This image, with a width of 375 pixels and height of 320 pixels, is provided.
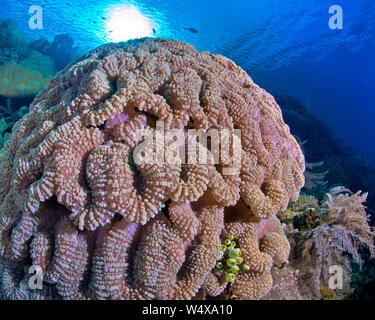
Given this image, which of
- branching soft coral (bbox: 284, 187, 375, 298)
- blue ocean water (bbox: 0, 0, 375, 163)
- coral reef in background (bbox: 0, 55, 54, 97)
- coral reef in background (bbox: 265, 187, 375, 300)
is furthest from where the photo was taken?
blue ocean water (bbox: 0, 0, 375, 163)

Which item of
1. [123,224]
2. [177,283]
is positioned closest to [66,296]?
[123,224]

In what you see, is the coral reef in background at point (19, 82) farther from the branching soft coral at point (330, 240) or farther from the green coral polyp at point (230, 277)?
the branching soft coral at point (330, 240)

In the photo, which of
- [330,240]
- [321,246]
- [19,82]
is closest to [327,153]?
[330,240]

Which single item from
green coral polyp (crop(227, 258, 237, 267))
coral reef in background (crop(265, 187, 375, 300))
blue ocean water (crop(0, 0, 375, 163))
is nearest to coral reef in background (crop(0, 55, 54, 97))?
green coral polyp (crop(227, 258, 237, 267))

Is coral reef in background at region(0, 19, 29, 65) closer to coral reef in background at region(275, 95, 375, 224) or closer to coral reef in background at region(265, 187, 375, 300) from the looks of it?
coral reef in background at region(265, 187, 375, 300)

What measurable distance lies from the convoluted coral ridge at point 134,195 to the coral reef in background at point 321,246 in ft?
2.41

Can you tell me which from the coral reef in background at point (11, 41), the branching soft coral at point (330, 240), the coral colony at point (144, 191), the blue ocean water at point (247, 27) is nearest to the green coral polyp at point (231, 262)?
the coral colony at point (144, 191)

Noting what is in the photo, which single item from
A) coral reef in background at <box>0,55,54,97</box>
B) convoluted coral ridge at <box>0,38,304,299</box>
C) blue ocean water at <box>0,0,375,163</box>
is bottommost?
convoluted coral ridge at <box>0,38,304,299</box>

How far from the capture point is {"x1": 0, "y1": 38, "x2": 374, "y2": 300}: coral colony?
1709 mm

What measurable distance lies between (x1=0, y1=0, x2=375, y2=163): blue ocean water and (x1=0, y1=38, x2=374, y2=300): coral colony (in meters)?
18.8

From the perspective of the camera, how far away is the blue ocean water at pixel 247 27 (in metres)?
23.4

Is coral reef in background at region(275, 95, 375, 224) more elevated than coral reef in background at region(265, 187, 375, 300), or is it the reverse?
coral reef in background at region(275, 95, 375, 224)

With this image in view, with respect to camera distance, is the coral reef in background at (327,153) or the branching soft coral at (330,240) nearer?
the branching soft coral at (330,240)
